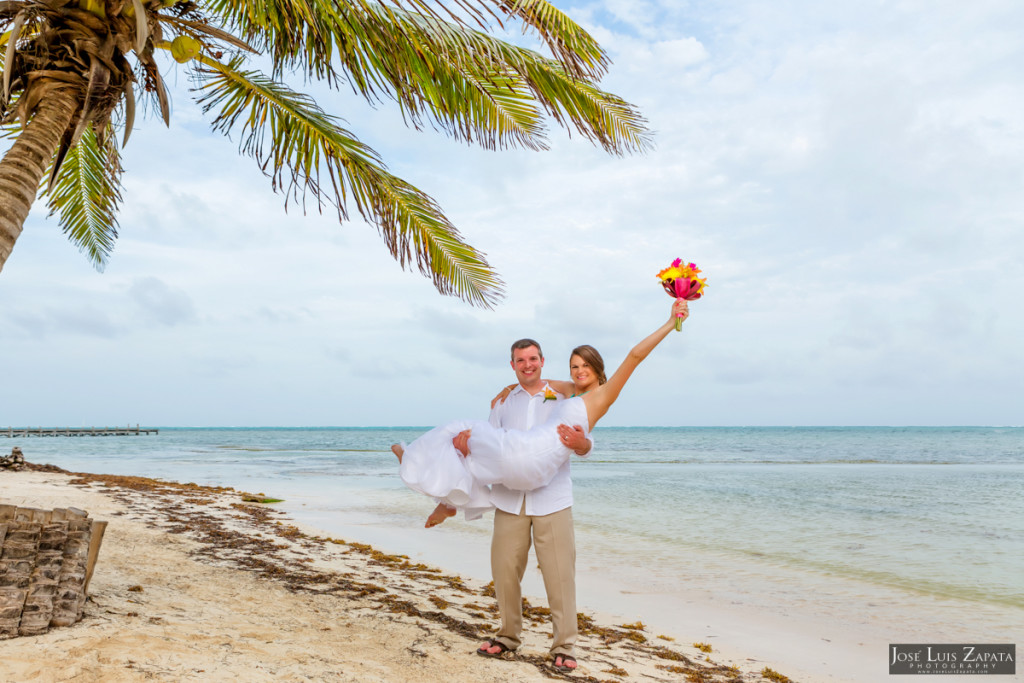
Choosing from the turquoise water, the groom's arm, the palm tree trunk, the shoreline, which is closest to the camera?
the shoreline

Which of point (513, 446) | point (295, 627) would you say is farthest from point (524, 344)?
point (295, 627)

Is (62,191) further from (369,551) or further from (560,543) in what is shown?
(560,543)

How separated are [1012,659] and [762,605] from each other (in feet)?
6.81

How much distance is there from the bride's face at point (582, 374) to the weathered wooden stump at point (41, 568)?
9.86 feet

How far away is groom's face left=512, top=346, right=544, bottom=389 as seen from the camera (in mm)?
3877

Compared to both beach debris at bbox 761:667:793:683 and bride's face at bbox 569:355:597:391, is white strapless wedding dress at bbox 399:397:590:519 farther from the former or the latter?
beach debris at bbox 761:667:793:683

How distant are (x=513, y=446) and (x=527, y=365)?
1.82 feet

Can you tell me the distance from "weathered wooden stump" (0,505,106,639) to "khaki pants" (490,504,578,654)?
2.36m

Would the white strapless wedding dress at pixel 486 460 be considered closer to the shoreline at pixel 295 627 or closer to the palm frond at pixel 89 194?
the shoreline at pixel 295 627

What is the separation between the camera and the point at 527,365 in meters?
3.87

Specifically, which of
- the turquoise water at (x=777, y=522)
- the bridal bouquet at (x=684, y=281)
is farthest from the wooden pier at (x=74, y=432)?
the bridal bouquet at (x=684, y=281)

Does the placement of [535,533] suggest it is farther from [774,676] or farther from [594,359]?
[774,676]

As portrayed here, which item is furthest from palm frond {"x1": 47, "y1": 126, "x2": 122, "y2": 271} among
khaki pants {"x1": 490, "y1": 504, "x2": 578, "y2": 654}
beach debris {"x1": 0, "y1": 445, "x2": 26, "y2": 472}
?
beach debris {"x1": 0, "y1": 445, "x2": 26, "y2": 472}

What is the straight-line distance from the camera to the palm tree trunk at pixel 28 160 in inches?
165
